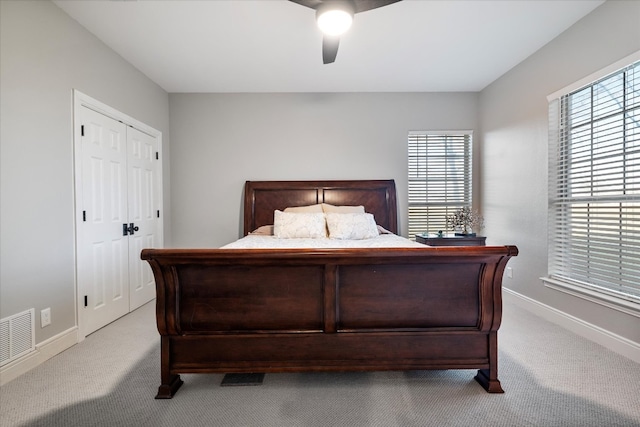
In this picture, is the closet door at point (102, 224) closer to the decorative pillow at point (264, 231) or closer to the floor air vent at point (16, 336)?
the floor air vent at point (16, 336)

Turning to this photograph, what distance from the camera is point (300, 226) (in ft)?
11.1

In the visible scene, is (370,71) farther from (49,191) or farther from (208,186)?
(49,191)

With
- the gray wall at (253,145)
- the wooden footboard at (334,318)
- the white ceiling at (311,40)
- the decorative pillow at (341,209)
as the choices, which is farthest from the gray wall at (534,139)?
the decorative pillow at (341,209)

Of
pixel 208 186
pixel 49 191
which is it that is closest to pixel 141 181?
pixel 208 186

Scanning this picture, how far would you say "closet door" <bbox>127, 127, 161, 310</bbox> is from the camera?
332 cm

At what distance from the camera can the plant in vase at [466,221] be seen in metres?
3.86

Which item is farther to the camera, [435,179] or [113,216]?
[435,179]

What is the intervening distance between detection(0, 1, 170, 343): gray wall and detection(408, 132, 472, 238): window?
3862 millimetres

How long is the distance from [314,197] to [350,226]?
0.92 m

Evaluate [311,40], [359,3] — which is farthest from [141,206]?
[359,3]

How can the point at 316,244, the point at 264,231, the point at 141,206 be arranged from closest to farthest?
the point at 316,244 < the point at 141,206 < the point at 264,231

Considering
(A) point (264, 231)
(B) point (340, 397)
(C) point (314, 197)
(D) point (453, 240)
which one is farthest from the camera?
(C) point (314, 197)

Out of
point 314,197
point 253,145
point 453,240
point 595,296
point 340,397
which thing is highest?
point 253,145

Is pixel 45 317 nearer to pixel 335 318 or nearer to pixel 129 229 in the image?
pixel 129 229
